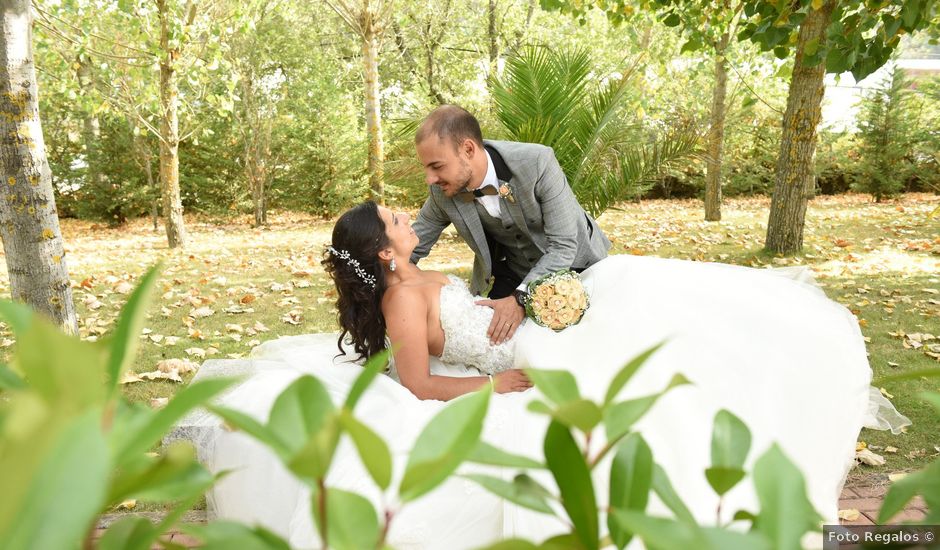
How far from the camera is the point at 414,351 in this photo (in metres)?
2.83

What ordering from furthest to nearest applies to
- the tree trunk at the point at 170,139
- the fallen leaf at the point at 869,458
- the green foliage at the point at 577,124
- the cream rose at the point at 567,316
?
the tree trunk at the point at 170,139
the green foliage at the point at 577,124
the fallen leaf at the point at 869,458
the cream rose at the point at 567,316

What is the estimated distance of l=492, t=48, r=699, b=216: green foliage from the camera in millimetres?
6762

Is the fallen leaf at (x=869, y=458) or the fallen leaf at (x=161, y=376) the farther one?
the fallen leaf at (x=161, y=376)

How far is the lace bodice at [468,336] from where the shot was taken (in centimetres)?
306

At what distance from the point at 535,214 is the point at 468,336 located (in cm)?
113

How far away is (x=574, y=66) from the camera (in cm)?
676

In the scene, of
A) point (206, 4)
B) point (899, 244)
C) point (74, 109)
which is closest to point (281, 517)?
point (899, 244)

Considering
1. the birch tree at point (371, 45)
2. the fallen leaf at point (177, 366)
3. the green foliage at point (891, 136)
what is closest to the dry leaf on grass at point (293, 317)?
the fallen leaf at point (177, 366)

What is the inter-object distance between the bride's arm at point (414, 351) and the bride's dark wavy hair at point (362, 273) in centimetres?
19

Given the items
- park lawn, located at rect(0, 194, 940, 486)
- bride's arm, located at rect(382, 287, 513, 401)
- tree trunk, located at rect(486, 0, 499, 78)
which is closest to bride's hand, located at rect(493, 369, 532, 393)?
bride's arm, located at rect(382, 287, 513, 401)

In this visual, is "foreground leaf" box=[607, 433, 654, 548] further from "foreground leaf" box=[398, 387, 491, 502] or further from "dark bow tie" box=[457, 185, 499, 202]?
"dark bow tie" box=[457, 185, 499, 202]

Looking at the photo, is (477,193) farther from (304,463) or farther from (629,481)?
(304,463)

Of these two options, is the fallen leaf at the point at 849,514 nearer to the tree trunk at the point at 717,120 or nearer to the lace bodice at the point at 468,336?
the lace bodice at the point at 468,336

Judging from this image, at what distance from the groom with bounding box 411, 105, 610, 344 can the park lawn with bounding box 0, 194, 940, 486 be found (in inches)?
54.2
